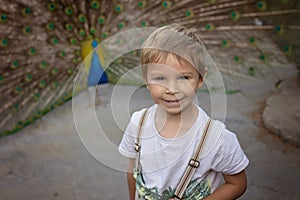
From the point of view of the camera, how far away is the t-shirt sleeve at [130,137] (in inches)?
39.2

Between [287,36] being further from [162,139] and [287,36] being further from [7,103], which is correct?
[162,139]

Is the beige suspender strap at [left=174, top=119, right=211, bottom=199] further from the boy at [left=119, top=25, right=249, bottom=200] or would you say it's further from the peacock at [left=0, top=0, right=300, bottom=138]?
the peacock at [left=0, top=0, right=300, bottom=138]

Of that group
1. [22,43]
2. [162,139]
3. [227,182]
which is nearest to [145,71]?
[162,139]

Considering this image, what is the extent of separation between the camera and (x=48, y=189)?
7.31 ft

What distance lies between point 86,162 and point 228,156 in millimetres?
1714

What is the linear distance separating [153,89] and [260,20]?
8.22 ft

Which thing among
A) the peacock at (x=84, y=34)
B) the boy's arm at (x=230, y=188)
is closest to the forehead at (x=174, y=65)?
the boy's arm at (x=230, y=188)

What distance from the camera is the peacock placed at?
2725 mm

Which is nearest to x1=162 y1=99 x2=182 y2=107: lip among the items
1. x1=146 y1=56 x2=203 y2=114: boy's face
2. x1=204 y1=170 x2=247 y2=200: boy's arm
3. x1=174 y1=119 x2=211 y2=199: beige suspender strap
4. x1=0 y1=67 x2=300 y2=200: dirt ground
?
x1=146 y1=56 x2=203 y2=114: boy's face

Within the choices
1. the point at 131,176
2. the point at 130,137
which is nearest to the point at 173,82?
the point at 130,137

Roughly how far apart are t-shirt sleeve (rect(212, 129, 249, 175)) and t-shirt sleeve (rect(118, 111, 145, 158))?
216mm

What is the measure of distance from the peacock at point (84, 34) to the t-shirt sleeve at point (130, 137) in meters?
1.75

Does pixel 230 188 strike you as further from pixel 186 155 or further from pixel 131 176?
pixel 131 176

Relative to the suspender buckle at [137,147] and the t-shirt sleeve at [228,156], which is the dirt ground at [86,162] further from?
the t-shirt sleeve at [228,156]
